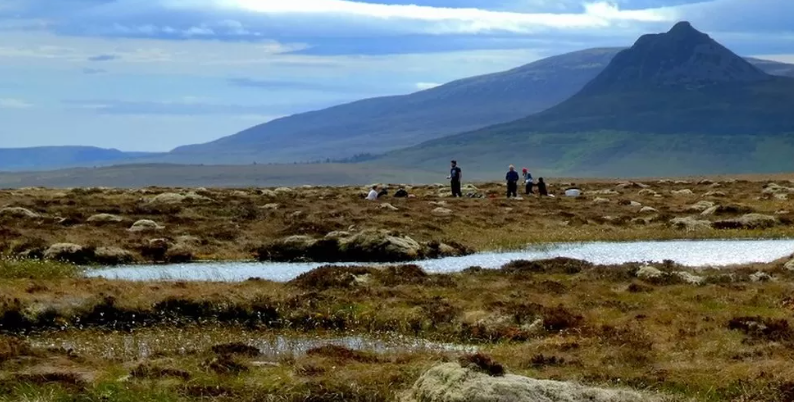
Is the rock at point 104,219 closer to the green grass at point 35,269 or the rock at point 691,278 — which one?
the green grass at point 35,269

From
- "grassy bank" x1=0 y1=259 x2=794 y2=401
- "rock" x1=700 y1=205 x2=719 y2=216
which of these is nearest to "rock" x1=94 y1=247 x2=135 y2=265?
"grassy bank" x1=0 y1=259 x2=794 y2=401

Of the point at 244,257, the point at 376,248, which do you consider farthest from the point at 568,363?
the point at 244,257

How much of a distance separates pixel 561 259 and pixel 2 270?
80.4ft

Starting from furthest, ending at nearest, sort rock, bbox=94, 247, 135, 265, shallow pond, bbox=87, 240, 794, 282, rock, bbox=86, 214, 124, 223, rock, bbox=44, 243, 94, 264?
rock, bbox=86, 214, 124, 223 → rock, bbox=94, 247, 135, 265 → rock, bbox=44, 243, 94, 264 → shallow pond, bbox=87, 240, 794, 282

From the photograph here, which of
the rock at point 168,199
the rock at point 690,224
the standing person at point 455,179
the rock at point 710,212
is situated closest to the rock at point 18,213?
the rock at point 168,199

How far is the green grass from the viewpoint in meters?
38.3

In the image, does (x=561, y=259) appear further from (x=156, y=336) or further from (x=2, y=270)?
(x=2, y=270)

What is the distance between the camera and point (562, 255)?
48062 millimetres

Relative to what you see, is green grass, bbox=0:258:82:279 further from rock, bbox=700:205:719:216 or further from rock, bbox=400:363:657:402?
rock, bbox=700:205:719:216

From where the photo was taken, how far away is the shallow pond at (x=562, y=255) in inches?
1626

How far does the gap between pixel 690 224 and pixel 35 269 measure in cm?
3930

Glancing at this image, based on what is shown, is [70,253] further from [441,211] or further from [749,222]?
[749,222]

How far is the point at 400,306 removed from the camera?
102ft

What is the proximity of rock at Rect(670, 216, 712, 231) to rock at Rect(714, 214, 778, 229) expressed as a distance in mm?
909
